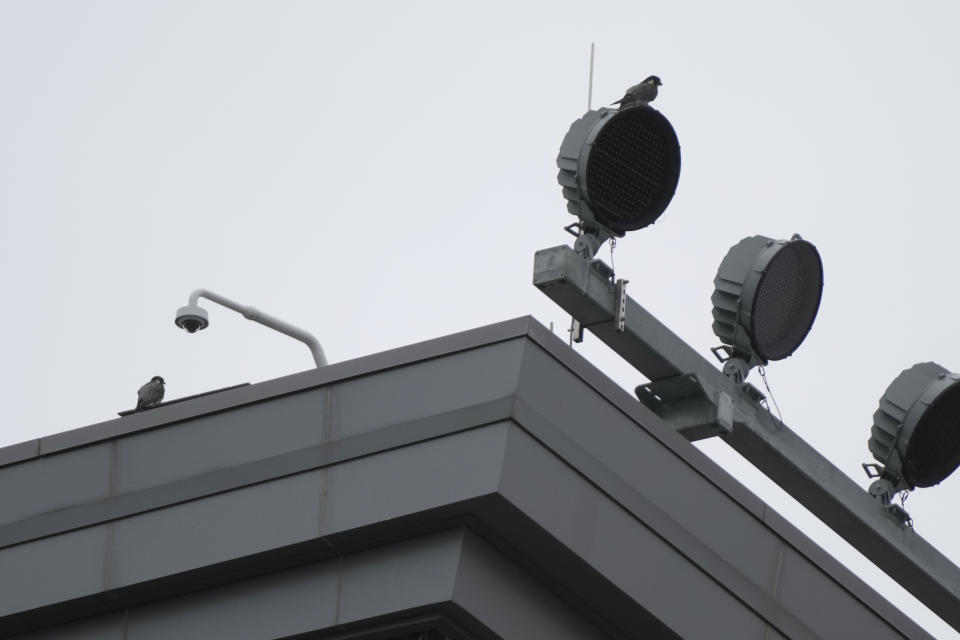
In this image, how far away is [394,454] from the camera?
21797mm

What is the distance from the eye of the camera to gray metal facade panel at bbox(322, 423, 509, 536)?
21.3 m

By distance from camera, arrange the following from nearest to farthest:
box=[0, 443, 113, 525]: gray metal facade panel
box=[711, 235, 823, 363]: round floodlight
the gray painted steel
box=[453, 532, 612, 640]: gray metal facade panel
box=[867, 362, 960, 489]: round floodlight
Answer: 1. box=[453, 532, 612, 640]: gray metal facade panel
2. the gray painted steel
3. box=[0, 443, 113, 525]: gray metal facade panel
4. box=[711, 235, 823, 363]: round floodlight
5. box=[867, 362, 960, 489]: round floodlight

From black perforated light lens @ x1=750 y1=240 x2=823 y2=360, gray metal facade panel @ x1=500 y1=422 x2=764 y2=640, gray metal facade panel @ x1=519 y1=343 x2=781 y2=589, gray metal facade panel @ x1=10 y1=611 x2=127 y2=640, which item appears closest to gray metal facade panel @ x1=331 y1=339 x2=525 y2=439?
gray metal facade panel @ x1=519 y1=343 x2=781 y2=589

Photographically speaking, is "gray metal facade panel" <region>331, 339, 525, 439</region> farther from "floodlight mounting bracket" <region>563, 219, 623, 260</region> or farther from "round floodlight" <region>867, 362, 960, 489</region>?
"round floodlight" <region>867, 362, 960, 489</region>

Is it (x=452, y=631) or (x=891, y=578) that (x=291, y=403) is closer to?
(x=452, y=631)

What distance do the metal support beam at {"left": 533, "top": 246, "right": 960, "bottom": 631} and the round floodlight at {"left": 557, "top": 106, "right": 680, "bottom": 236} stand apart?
87 cm

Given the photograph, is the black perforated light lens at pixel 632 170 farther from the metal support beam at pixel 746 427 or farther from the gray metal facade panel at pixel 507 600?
the gray metal facade panel at pixel 507 600

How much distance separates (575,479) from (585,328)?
1.30m

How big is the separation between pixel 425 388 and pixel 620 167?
9.11 ft

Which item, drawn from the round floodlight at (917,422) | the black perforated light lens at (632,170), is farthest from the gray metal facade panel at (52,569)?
the round floodlight at (917,422)

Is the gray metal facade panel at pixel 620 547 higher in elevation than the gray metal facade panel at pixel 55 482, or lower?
lower

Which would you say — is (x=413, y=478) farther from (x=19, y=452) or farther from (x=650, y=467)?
(x=19, y=452)

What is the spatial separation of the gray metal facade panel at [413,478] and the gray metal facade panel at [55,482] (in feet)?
8.25

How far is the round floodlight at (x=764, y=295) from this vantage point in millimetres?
23969
